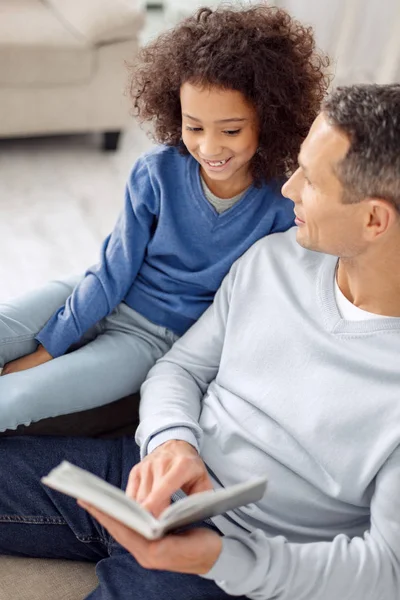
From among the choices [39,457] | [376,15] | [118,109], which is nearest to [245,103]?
[39,457]

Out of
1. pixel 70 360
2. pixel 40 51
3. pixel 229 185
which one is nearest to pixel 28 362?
pixel 70 360

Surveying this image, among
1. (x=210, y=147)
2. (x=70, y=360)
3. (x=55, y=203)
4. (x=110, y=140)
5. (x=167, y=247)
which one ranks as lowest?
(x=55, y=203)

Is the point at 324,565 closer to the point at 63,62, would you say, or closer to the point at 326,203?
the point at 326,203

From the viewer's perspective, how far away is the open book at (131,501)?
36.3 inches

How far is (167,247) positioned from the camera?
164cm

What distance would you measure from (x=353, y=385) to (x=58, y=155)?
2270 millimetres

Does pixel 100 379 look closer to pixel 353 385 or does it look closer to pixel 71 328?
pixel 71 328

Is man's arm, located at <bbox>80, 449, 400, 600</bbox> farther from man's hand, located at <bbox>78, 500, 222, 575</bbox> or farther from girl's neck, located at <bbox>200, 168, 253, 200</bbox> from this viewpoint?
girl's neck, located at <bbox>200, 168, 253, 200</bbox>

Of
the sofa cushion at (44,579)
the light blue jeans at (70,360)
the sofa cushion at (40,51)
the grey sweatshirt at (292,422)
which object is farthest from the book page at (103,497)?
the sofa cushion at (40,51)

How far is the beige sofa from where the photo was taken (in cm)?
295

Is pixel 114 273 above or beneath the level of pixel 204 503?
beneath

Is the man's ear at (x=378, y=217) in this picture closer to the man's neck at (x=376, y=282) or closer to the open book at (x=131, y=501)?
the man's neck at (x=376, y=282)

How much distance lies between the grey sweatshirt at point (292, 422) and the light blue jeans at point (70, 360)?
5.5 inches

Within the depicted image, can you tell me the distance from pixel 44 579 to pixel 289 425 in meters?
0.52
